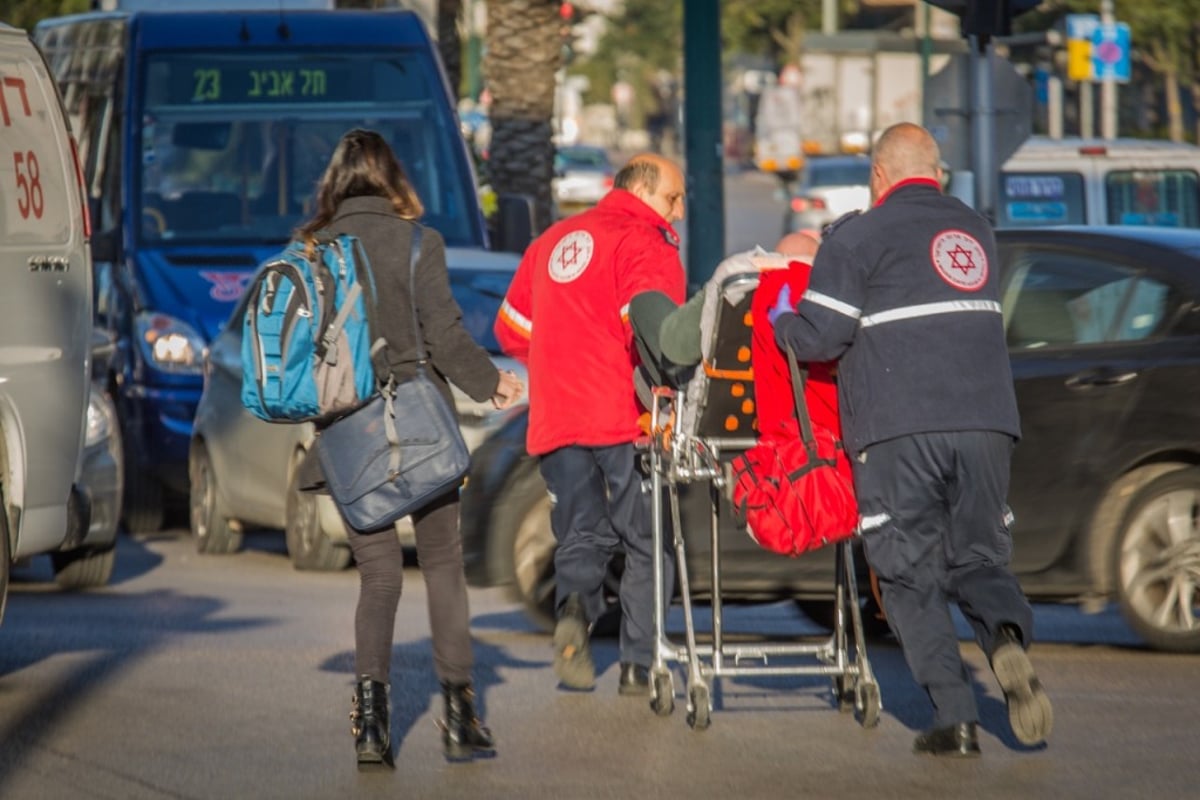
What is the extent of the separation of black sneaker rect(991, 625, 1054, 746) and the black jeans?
1.46 metres

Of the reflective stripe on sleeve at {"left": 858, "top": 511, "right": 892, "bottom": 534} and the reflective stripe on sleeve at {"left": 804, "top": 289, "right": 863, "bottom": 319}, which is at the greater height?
the reflective stripe on sleeve at {"left": 804, "top": 289, "right": 863, "bottom": 319}

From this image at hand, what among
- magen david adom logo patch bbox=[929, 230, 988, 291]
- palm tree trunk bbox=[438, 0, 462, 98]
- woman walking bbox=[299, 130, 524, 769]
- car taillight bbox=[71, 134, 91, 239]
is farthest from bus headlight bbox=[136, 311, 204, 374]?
palm tree trunk bbox=[438, 0, 462, 98]

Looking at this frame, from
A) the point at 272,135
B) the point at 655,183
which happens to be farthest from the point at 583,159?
the point at 655,183

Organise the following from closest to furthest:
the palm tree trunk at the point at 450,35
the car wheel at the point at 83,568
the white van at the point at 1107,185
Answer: the car wheel at the point at 83,568 → the white van at the point at 1107,185 → the palm tree trunk at the point at 450,35

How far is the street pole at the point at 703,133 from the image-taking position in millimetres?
15164

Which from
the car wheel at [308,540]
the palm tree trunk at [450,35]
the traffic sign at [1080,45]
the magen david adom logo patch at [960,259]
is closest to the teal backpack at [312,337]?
the magen david adom logo patch at [960,259]

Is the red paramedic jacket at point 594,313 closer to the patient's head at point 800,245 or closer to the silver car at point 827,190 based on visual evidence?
the patient's head at point 800,245

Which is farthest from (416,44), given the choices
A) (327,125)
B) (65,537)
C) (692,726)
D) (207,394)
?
(692,726)

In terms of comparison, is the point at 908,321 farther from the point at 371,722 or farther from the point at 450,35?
the point at 450,35

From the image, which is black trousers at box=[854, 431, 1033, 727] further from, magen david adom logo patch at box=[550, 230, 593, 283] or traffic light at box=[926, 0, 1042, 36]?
traffic light at box=[926, 0, 1042, 36]

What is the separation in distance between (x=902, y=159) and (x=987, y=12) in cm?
588

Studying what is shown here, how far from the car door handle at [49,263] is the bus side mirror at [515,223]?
5.38m

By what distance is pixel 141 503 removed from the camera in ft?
44.0

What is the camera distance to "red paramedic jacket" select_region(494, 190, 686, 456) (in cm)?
752
